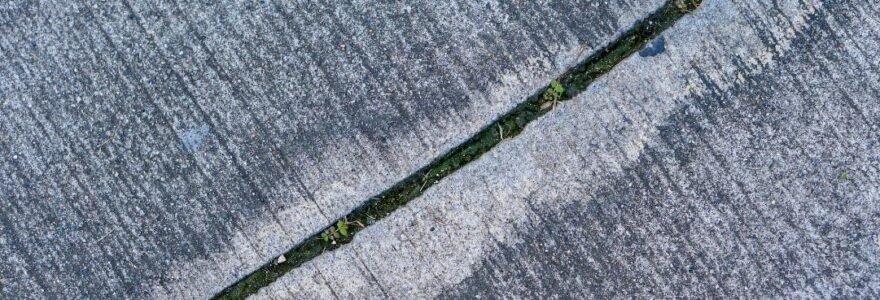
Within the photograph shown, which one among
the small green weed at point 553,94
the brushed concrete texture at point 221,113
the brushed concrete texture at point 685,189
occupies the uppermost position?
the brushed concrete texture at point 221,113

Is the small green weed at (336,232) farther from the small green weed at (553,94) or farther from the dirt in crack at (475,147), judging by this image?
the small green weed at (553,94)

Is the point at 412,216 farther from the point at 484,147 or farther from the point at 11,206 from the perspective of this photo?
the point at 11,206

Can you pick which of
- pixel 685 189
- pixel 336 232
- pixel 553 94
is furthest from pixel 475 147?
pixel 685 189

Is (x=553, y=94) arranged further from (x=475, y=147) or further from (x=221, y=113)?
(x=221, y=113)

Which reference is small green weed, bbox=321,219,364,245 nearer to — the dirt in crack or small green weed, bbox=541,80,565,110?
the dirt in crack

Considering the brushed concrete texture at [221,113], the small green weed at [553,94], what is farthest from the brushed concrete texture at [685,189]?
the brushed concrete texture at [221,113]

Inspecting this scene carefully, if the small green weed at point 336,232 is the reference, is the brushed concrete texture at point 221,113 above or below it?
above
